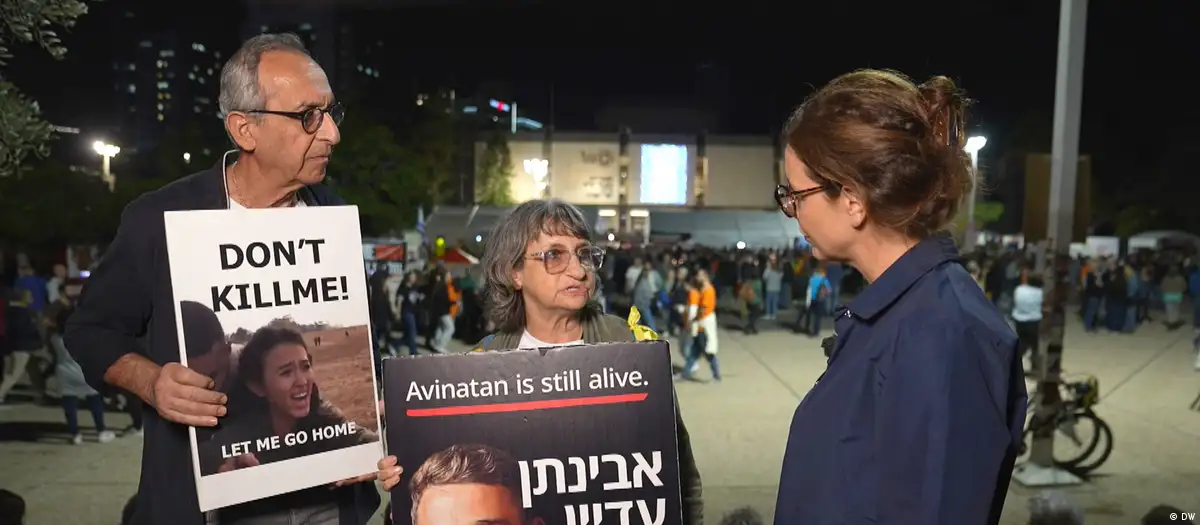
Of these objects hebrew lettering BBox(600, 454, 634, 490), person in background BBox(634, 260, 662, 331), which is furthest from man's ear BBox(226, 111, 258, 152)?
person in background BBox(634, 260, 662, 331)

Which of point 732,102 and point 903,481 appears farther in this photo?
point 732,102

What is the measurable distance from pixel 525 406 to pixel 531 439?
0.24 ft

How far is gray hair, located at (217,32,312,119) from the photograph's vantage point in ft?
6.16

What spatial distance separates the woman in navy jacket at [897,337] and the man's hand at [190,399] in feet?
3.86

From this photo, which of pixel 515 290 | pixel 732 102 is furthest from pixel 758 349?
pixel 732 102

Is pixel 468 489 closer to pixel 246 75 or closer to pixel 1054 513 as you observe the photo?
pixel 246 75

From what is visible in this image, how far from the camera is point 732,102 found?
48.7 metres

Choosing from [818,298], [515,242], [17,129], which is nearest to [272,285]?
[515,242]

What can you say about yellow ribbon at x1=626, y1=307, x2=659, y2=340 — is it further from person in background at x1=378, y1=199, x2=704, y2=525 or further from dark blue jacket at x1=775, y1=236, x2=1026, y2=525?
dark blue jacket at x1=775, y1=236, x2=1026, y2=525

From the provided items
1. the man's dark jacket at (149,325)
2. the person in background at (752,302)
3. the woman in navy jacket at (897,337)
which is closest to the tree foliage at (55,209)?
the person in background at (752,302)

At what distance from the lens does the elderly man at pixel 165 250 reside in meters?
1.88

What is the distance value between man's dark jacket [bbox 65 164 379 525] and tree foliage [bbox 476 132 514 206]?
42249 mm

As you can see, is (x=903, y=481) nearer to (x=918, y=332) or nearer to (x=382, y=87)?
(x=918, y=332)

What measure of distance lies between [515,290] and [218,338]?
0.92m
